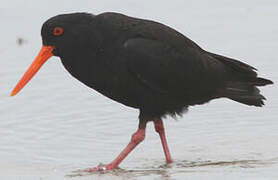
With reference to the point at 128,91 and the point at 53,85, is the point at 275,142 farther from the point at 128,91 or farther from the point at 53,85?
the point at 53,85

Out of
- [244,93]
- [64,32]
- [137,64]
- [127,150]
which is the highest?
[64,32]

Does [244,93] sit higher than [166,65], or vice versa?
[166,65]

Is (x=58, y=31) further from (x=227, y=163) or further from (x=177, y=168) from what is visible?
(x=227, y=163)

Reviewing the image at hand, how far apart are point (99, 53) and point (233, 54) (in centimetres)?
376

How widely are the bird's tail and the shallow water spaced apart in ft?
1.53

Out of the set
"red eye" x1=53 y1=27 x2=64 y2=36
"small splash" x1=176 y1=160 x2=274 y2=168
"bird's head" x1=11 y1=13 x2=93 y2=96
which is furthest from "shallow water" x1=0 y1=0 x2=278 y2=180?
"red eye" x1=53 y1=27 x2=64 y2=36

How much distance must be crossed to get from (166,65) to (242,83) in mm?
924

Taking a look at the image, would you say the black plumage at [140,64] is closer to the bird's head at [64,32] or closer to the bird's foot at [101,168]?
the bird's head at [64,32]

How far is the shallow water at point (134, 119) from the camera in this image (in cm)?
914

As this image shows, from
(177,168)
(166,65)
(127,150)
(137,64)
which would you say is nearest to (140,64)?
(137,64)

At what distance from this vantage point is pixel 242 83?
32.7 feet

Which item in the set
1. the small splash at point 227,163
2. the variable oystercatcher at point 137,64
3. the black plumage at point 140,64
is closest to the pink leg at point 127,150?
the variable oystercatcher at point 137,64

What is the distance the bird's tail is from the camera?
9.80 meters

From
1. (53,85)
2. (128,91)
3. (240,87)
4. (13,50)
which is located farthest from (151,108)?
(13,50)
